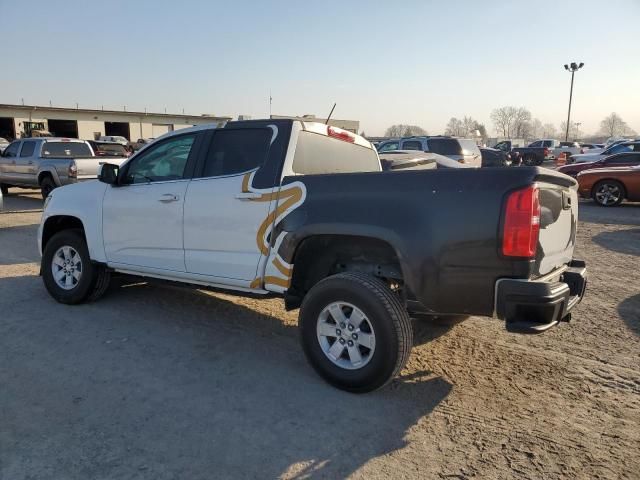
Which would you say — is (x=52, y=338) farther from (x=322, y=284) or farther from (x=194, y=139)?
(x=322, y=284)

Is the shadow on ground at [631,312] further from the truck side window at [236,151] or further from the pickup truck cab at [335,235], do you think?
the truck side window at [236,151]

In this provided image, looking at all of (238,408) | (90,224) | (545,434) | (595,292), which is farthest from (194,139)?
(595,292)

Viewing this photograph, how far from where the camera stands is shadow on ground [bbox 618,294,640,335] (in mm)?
4910

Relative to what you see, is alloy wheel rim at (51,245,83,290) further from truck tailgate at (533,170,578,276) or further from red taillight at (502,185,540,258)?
truck tailgate at (533,170,578,276)

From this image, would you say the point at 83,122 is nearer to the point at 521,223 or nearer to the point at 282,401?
the point at 282,401

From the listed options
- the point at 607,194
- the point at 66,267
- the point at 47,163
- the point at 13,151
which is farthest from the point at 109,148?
the point at 607,194

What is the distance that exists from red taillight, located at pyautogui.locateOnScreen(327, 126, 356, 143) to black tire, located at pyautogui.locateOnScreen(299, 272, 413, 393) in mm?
1635

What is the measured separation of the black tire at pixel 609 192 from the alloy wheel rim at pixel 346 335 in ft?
43.5

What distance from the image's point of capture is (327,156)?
4.61 metres

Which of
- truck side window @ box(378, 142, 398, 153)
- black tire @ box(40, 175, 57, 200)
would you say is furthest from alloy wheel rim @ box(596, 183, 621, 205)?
black tire @ box(40, 175, 57, 200)

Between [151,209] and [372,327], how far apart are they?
2577mm

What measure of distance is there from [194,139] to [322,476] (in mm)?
3235

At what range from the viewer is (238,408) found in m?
3.41

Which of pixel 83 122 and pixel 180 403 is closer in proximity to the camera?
pixel 180 403
